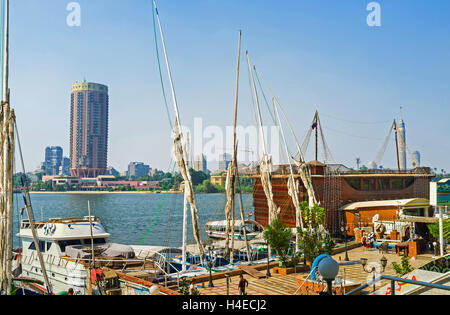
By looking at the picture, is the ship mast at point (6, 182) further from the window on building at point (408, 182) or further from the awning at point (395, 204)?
the window on building at point (408, 182)

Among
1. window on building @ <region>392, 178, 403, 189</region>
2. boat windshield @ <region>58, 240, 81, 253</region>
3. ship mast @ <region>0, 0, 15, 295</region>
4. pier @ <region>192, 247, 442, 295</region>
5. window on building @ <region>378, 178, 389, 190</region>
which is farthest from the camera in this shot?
window on building @ <region>392, 178, 403, 189</region>

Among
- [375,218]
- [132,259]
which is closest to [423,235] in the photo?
[375,218]

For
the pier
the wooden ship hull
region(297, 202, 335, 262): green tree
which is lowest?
the pier

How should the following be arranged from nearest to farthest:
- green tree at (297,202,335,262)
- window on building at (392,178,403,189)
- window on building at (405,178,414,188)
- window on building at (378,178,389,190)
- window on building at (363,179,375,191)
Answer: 1. green tree at (297,202,335,262)
2. window on building at (363,179,375,191)
3. window on building at (378,178,389,190)
4. window on building at (392,178,403,189)
5. window on building at (405,178,414,188)

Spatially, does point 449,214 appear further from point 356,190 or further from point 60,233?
point 60,233

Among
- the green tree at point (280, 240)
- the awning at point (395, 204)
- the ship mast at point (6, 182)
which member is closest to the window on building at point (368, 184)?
the awning at point (395, 204)

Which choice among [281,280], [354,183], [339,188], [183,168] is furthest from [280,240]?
[354,183]

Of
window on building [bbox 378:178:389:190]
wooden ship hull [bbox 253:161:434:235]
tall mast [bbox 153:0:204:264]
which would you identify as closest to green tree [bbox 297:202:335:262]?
tall mast [bbox 153:0:204:264]

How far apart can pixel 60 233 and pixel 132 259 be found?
6.48 meters

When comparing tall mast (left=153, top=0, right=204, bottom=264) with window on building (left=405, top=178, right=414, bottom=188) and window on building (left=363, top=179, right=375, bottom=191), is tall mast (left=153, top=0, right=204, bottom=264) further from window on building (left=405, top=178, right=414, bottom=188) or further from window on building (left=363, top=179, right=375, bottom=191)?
window on building (left=405, top=178, right=414, bottom=188)

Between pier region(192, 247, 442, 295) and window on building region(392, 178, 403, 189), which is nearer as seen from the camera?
pier region(192, 247, 442, 295)

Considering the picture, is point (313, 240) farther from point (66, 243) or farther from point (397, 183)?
point (397, 183)
